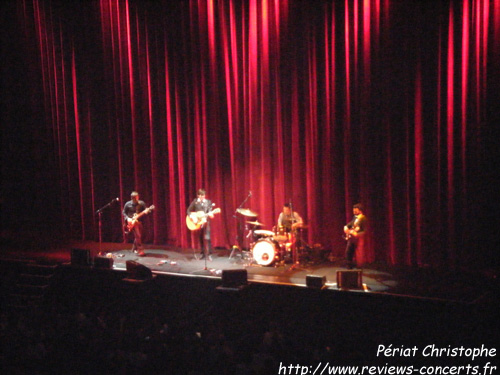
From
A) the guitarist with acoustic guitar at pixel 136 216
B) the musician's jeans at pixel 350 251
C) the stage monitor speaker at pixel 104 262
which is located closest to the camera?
the musician's jeans at pixel 350 251

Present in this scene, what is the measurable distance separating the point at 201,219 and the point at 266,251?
1614 mm

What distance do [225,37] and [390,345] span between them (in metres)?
7.96

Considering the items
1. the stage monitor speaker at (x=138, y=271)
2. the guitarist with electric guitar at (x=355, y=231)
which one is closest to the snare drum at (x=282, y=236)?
the guitarist with electric guitar at (x=355, y=231)

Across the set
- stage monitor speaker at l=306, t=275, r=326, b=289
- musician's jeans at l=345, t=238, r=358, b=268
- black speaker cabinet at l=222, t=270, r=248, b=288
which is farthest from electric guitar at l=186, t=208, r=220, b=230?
stage monitor speaker at l=306, t=275, r=326, b=289

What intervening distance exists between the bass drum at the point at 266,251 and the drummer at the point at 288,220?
0.35 meters

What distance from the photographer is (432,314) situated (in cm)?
866

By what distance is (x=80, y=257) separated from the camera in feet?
37.5

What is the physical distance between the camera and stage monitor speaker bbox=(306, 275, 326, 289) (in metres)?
9.20

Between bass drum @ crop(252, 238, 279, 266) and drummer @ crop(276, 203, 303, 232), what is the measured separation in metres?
0.35

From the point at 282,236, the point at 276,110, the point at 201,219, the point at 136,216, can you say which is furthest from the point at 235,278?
the point at 276,110

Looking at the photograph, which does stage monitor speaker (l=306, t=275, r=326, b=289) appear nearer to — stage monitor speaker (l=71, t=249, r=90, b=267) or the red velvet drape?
the red velvet drape

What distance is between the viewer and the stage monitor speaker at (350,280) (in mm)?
9117

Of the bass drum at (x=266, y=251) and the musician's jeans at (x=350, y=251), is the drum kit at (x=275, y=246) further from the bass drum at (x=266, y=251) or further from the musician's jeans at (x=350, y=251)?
the musician's jeans at (x=350, y=251)

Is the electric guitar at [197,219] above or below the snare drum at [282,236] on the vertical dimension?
above
